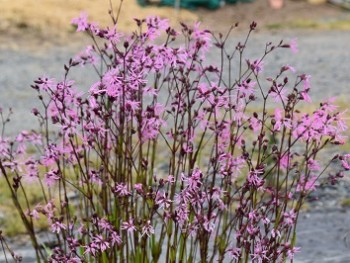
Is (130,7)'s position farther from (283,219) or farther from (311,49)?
(283,219)

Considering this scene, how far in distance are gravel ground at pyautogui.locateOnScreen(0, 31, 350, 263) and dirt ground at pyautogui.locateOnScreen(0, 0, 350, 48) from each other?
113cm

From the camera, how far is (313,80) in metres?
12.9

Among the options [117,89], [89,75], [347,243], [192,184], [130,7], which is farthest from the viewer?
[130,7]

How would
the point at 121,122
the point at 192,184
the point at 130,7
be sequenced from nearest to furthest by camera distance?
1. the point at 192,184
2. the point at 121,122
3. the point at 130,7

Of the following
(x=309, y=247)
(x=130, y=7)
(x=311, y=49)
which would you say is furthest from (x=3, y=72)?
(x=309, y=247)

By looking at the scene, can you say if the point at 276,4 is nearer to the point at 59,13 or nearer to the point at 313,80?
the point at 59,13

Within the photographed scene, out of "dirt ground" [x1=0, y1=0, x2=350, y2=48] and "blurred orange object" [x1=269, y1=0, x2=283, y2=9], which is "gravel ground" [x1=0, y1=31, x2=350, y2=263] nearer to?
"dirt ground" [x1=0, y1=0, x2=350, y2=48]

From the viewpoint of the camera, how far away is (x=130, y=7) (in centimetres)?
2075

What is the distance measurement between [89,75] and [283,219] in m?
9.82

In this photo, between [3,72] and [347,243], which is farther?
[3,72]

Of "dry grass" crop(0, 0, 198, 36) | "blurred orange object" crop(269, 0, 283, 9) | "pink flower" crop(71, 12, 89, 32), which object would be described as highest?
"pink flower" crop(71, 12, 89, 32)

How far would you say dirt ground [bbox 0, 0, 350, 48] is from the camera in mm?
16906

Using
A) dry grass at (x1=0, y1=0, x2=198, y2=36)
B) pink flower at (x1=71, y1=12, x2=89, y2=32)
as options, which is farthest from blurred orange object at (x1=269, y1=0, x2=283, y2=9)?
pink flower at (x1=71, y1=12, x2=89, y2=32)

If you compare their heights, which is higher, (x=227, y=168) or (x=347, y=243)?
(x=227, y=168)
